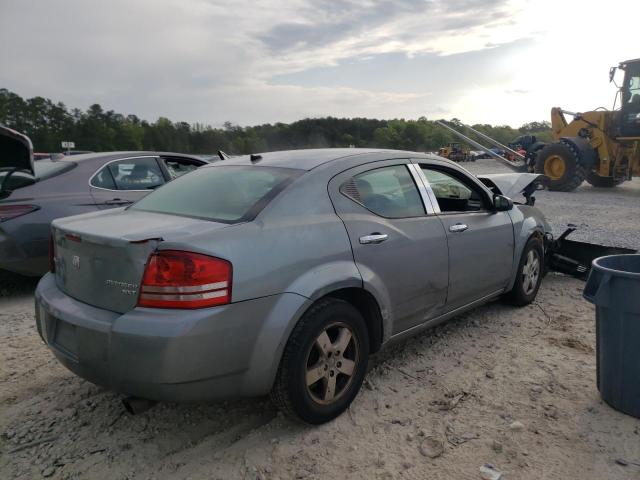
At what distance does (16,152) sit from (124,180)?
6.83 ft

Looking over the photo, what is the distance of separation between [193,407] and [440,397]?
153 centimetres

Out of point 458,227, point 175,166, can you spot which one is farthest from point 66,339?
point 175,166

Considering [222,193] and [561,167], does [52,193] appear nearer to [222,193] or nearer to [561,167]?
[222,193]

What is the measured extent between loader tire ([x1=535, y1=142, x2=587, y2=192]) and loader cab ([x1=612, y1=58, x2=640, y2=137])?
142 centimetres

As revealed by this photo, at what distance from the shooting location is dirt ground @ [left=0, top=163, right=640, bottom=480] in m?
2.39

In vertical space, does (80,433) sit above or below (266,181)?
below

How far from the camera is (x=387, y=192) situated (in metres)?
3.29

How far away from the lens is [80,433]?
106 inches

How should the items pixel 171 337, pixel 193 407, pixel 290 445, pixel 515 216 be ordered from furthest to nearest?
pixel 515 216 < pixel 193 407 < pixel 290 445 < pixel 171 337

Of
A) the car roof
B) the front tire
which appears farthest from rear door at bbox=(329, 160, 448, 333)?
the front tire

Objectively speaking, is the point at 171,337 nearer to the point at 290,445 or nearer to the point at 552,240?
the point at 290,445

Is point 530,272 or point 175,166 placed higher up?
point 175,166

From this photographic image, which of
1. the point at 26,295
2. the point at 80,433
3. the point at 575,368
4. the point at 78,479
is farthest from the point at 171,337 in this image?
the point at 26,295

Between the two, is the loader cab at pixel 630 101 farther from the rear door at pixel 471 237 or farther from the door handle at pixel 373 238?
the door handle at pixel 373 238
